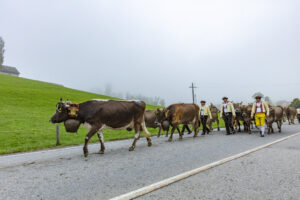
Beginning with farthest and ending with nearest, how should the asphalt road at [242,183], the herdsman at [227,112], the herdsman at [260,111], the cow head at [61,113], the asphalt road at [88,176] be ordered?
the herdsman at [227,112], the herdsman at [260,111], the cow head at [61,113], the asphalt road at [88,176], the asphalt road at [242,183]

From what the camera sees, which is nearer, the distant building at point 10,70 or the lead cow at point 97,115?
the lead cow at point 97,115

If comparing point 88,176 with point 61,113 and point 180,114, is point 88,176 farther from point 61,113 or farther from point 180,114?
point 180,114

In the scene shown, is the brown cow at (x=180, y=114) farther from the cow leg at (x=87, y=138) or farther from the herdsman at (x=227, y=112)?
the cow leg at (x=87, y=138)

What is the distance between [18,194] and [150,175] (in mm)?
2448

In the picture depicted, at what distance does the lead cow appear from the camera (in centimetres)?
708

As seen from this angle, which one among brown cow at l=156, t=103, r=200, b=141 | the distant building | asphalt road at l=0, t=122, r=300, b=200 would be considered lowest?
asphalt road at l=0, t=122, r=300, b=200

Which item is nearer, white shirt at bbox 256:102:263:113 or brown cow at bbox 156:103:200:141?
brown cow at bbox 156:103:200:141

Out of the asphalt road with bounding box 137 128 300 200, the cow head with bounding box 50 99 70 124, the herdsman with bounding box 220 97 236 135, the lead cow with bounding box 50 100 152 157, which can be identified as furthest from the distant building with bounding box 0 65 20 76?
the asphalt road with bounding box 137 128 300 200

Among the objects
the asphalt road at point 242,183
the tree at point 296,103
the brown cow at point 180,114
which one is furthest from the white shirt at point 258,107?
the tree at point 296,103

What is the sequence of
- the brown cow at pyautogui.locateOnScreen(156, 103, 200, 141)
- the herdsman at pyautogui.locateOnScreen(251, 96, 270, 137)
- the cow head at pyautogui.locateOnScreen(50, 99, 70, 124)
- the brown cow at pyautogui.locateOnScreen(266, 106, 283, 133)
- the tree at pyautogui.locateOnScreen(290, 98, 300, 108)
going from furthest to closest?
the tree at pyautogui.locateOnScreen(290, 98, 300, 108)
the brown cow at pyautogui.locateOnScreen(266, 106, 283, 133)
the herdsman at pyautogui.locateOnScreen(251, 96, 270, 137)
the brown cow at pyautogui.locateOnScreen(156, 103, 200, 141)
the cow head at pyautogui.locateOnScreen(50, 99, 70, 124)

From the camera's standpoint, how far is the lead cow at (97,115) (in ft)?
23.2

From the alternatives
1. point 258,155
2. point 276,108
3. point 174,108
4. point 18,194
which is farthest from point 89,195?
point 276,108

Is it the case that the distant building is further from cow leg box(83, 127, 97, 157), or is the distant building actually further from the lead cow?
cow leg box(83, 127, 97, 157)

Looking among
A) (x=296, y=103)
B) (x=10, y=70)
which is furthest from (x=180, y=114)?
(x=10, y=70)
